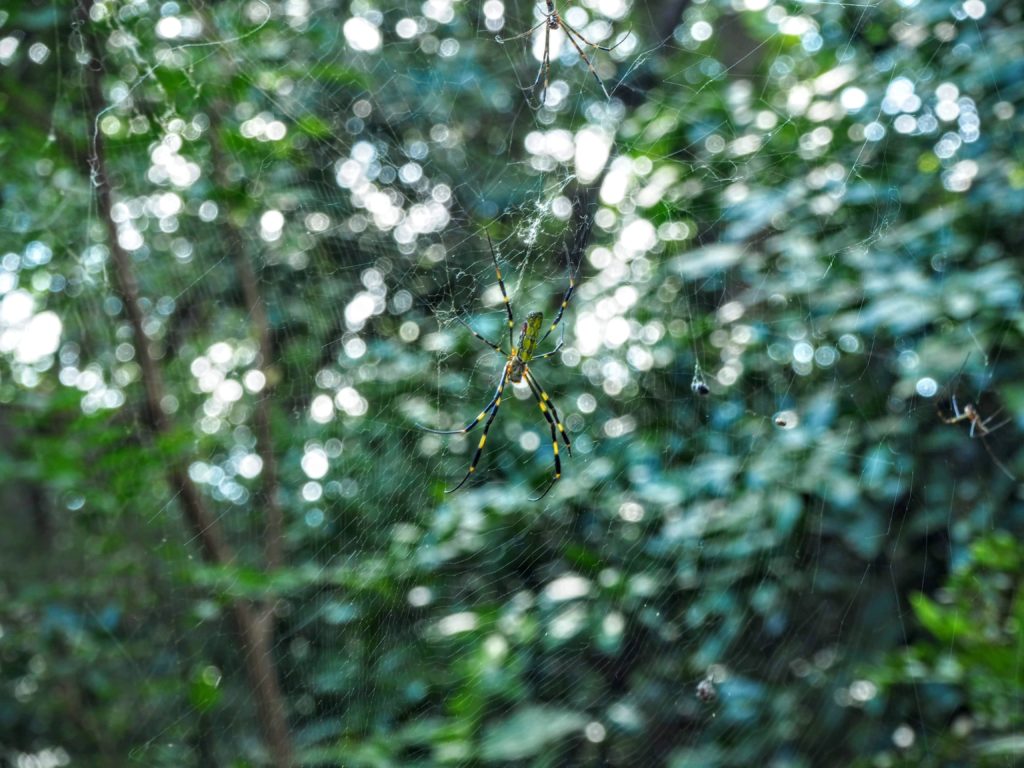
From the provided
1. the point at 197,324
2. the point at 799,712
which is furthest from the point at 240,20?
the point at 799,712

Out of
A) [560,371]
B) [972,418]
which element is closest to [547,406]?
[560,371]

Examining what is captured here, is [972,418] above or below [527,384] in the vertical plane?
above

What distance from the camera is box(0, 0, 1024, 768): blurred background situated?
238 centimetres

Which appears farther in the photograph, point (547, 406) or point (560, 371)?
point (560, 371)

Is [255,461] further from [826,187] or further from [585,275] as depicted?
[826,187]

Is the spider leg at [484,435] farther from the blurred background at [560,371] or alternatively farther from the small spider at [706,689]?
the small spider at [706,689]

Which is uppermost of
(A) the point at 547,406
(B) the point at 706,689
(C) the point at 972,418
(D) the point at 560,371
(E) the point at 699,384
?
(C) the point at 972,418

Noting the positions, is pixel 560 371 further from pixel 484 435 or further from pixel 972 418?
pixel 972 418

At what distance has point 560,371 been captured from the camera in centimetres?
297

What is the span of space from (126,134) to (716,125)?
202cm

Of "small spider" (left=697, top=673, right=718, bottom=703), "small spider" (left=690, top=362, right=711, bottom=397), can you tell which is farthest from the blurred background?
"small spider" (left=697, top=673, right=718, bottom=703)

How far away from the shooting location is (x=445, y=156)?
3.34m

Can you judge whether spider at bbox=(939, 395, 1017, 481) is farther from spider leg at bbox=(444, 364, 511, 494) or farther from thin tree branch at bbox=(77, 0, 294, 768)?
thin tree branch at bbox=(77, 0, 294, 768)

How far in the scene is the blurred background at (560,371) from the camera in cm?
238
